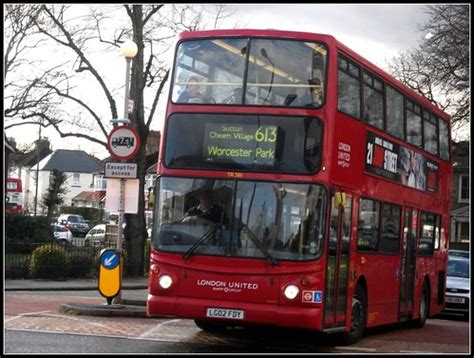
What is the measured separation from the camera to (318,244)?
39.8 feet

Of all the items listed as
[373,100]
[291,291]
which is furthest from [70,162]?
[291,291]

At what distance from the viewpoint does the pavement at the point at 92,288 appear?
16.4 m

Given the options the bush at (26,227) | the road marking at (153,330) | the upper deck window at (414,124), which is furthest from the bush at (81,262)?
the upper deck window at (414,124)

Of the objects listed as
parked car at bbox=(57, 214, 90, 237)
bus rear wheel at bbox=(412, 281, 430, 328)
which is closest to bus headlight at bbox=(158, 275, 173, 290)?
bus rear wheel at bbox=(412, 281, 430, 328)

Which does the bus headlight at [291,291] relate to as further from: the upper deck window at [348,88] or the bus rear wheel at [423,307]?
the bus rear wheel at [423,307]

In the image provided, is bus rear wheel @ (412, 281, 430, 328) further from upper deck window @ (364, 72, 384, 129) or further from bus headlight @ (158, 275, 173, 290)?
bus headlight @ (158, 275, 173, 290)

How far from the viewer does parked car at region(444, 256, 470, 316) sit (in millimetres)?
22422

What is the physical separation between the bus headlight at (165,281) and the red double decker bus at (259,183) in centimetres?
2

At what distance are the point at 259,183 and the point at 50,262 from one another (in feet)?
60.3

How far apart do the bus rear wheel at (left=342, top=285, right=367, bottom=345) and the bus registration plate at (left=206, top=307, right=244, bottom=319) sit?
2.30 meters

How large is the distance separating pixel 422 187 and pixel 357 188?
13.5ft

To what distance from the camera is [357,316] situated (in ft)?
46.4

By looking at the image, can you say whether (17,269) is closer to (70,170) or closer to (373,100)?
(373,100)

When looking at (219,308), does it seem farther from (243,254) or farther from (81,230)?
(81,230)
